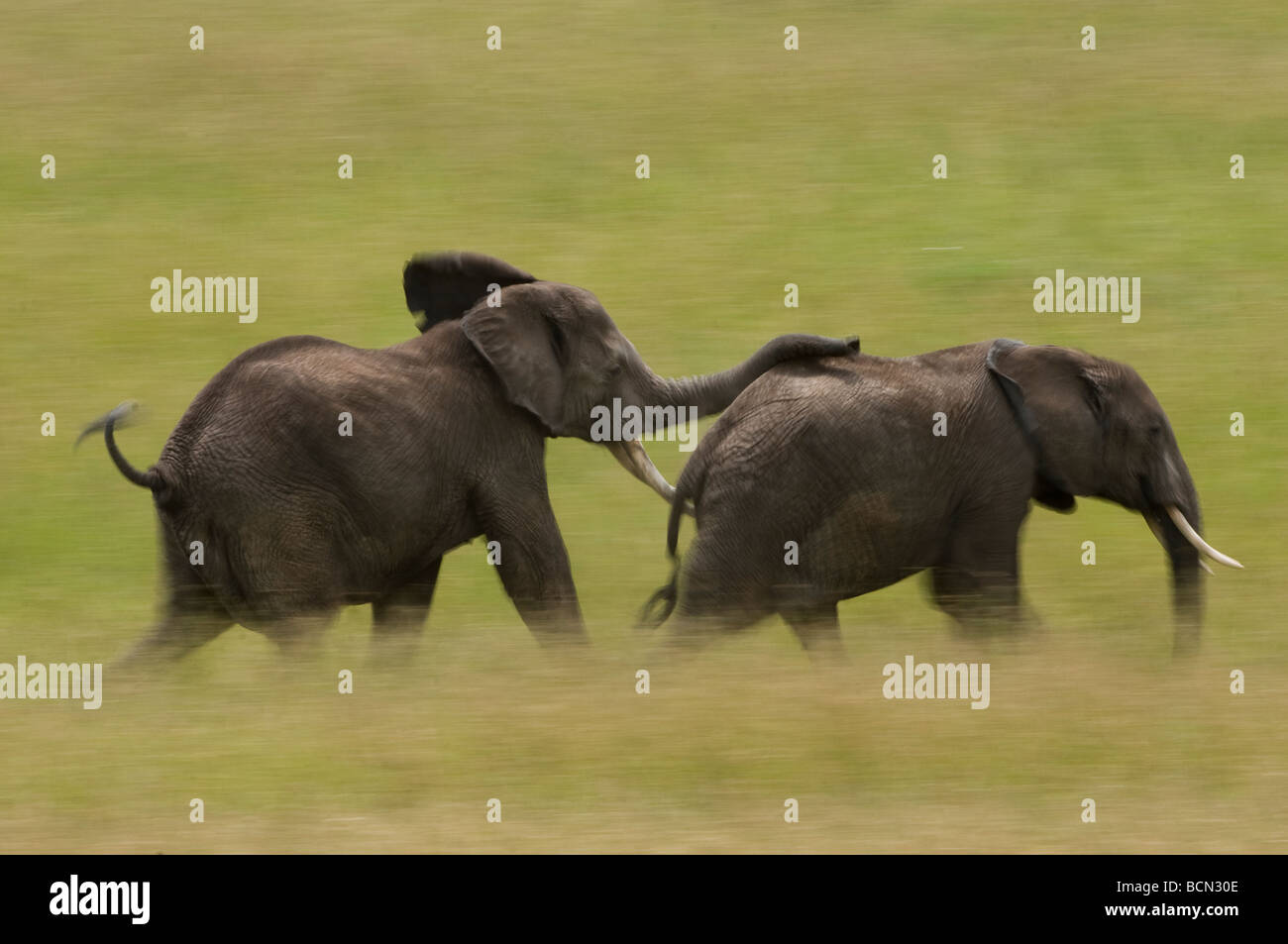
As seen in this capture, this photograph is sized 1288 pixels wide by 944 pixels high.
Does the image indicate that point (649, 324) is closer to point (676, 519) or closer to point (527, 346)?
point (527, 346)

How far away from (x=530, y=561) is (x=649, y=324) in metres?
5.83

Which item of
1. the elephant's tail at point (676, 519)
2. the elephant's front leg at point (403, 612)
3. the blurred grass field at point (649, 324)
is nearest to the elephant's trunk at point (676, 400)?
the elephant's tail at point (676, 519)

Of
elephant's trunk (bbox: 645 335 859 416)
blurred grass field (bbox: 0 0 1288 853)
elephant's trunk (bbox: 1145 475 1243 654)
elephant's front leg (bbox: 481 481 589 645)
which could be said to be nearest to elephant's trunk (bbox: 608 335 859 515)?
elephant's trunk (bbox: 645 335 859 416)

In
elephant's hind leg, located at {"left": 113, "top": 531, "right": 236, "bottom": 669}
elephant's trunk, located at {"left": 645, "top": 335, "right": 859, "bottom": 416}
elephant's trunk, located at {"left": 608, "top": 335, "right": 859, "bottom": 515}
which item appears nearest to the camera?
→ elephant's hind leg, located at {"left": 113, "top": 531, "right": 236, "bottom": 669}

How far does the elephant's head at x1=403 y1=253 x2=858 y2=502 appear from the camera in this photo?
34.7ft

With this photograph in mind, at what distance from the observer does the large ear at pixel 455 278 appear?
11.0 metres

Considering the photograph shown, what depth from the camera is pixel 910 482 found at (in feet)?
33.2

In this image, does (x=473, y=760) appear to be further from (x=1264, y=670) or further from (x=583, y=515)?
(x=583, y=515)

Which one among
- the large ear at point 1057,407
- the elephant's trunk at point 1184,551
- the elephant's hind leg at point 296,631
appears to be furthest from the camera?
the elephant's trunk at point 1184,551

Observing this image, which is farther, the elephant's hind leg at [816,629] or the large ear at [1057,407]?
the large ear at [1057,407]

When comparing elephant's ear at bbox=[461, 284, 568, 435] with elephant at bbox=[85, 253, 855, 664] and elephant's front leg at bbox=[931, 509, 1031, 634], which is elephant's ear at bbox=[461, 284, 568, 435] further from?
elephant's front leg at bbox=[931, 509, 1031, 634]

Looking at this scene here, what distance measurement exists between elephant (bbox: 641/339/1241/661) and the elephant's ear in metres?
0.71

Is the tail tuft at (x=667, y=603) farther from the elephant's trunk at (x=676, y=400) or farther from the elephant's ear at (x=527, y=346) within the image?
the elephant's ear at (x=527, y=346)

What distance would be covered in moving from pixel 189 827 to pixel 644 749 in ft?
4.92
